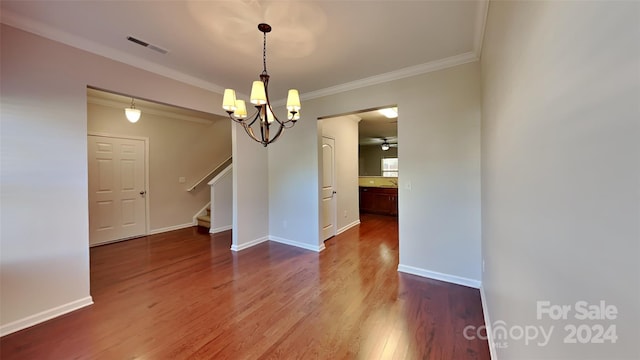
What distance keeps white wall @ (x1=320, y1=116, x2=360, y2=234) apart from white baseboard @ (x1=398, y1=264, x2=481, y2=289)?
1933 millimetres

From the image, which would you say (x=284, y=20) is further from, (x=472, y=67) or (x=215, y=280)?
(x=215, y=280)

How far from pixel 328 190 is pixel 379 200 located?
2.70 meters

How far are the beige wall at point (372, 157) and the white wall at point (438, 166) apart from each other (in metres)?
8.15

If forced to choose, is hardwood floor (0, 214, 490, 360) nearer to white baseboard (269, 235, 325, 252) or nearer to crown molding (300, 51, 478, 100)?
white baseboard (269, 235, 325, 252)

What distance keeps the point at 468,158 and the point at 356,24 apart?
1779mm

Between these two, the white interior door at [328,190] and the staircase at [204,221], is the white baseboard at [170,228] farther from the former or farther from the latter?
the white interior door at [328,190]

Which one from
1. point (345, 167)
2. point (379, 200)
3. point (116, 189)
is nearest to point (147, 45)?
point (116, 189)

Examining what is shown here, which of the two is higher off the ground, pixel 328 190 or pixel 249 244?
pixel 328 190

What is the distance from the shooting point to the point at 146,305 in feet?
7.63

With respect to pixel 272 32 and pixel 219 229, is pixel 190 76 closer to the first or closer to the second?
pixel 272 32

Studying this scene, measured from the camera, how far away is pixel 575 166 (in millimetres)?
562

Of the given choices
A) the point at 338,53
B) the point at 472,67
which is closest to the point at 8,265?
the point at 338,53

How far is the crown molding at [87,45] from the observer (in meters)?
1.95

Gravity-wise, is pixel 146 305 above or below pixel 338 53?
below
